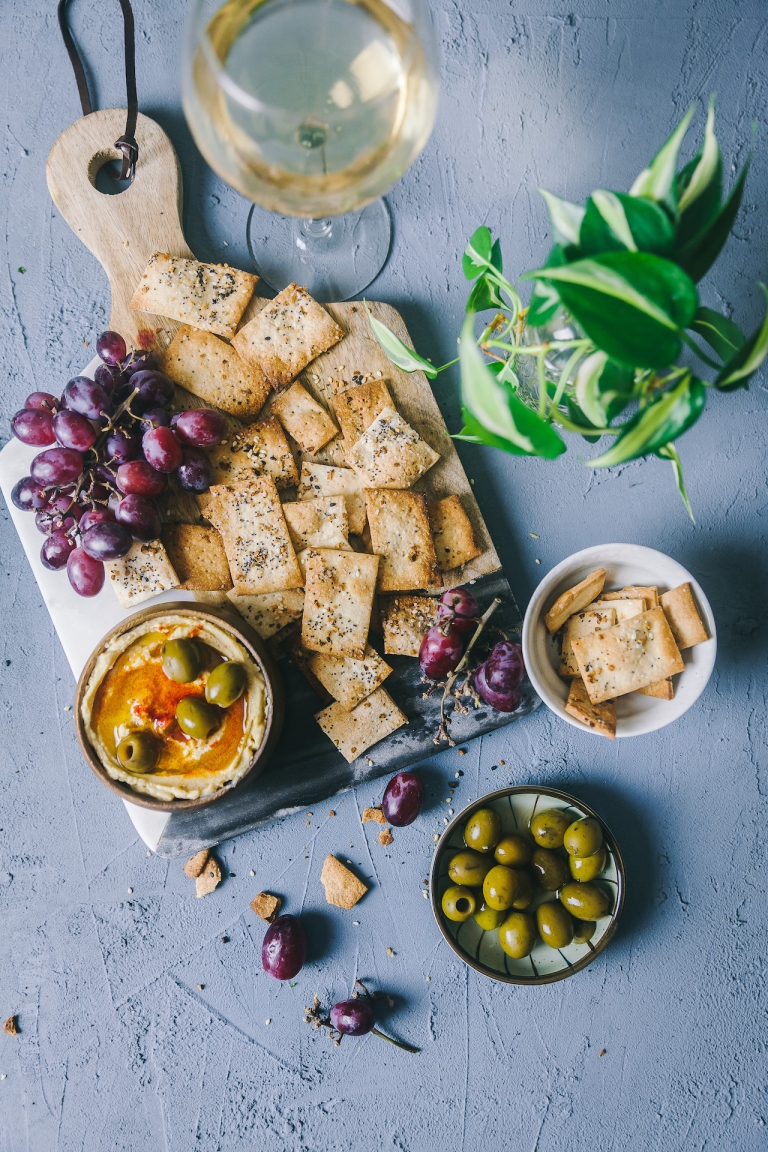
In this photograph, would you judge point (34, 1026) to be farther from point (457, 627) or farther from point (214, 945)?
point (457, 627)

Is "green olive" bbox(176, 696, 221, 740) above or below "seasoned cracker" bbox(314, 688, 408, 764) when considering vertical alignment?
above

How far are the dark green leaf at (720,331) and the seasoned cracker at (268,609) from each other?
2.86 feet

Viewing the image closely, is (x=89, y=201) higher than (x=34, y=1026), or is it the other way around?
(x=89, y=201)

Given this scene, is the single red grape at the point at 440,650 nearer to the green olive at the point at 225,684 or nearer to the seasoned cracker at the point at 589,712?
the seasoned cracker at the point at 589,712

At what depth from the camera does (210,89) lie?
113cm

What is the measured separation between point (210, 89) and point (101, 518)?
2.48 ft

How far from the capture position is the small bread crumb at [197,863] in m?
1.67

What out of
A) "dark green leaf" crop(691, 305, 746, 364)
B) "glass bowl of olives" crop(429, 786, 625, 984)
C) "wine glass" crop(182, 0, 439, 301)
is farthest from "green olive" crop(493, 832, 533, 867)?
"wine glass" crop(182, 0, 439, 301)

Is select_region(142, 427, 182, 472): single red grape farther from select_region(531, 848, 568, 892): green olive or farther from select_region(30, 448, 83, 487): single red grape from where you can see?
select_region(531, 848, 568, 892): green olive

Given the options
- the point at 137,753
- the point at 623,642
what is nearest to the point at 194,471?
the point at 137,753

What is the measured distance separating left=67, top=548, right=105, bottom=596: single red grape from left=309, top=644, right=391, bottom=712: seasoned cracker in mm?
460

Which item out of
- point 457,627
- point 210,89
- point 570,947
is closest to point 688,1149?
point 570,947

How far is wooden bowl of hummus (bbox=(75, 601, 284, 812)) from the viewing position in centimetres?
142

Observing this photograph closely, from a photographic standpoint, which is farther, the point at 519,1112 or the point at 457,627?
the point at 519,1112
